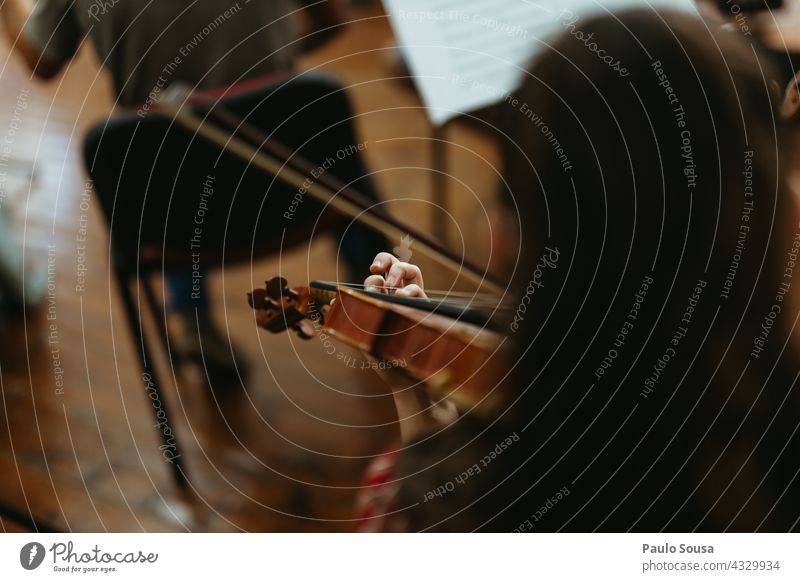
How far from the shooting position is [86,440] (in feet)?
2.82

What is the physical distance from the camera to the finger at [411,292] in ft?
1.46

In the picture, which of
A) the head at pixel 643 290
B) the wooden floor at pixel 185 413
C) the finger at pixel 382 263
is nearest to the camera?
the head at pixel 643 290

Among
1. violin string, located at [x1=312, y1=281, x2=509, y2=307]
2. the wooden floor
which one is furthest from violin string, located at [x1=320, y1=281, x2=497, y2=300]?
the wooden floor

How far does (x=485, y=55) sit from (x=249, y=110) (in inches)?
8.2

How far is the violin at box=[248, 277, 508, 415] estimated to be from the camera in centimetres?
45

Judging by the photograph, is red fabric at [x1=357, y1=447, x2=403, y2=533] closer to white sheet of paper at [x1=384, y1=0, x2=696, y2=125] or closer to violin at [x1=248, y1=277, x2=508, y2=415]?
violin at [x1=248, y1=277, x2=508, y2=415]

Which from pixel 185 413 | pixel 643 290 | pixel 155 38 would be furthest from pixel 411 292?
pixel 185 413

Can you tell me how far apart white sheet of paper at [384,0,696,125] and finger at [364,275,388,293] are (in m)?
0.16

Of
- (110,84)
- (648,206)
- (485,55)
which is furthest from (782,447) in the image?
(110,84)

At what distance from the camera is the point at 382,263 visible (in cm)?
47

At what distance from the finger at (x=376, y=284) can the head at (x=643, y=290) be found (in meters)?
0.09

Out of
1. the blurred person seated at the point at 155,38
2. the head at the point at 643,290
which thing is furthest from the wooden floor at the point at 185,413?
the head at the point at 643,290

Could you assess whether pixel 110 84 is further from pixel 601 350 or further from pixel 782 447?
pixel 782 447

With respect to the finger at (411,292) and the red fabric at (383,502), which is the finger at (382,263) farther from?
the red fabric at (383,502)
